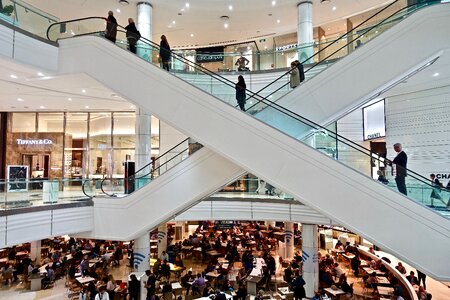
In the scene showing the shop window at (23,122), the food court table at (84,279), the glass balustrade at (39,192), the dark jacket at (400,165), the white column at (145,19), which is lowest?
the food court table at (84,279)

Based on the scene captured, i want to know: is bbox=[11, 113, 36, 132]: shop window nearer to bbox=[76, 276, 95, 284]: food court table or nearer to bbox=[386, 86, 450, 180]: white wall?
bbox=[76, 276, 95, 284]: food court table

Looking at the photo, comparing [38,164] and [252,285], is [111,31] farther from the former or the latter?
[38,164]

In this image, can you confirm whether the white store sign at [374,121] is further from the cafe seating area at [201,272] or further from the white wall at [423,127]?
the cafe seating area at [201,272]

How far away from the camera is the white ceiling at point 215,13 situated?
1405 centimetres

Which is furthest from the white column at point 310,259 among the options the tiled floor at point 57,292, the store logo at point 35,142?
the store logo at point 35,142

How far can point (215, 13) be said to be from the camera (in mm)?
15195

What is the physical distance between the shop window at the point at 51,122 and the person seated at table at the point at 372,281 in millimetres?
15908

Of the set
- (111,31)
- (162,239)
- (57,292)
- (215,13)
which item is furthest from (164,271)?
(215,13)

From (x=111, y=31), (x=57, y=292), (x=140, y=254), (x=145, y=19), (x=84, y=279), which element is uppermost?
(x=145, y=19)

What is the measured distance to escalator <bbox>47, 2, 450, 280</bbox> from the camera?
625cm

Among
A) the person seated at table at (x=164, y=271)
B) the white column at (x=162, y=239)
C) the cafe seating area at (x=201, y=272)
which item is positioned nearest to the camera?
the cafe seating area at (x=201, y=272)

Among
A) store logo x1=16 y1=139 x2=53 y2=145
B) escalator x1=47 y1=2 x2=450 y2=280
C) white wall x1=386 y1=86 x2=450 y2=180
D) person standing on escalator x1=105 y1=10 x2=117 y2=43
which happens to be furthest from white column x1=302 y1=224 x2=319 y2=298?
store logo x1=16 y1=139 x2=53 y2=145

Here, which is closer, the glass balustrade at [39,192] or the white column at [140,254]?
the glass balustrade at [39,192]

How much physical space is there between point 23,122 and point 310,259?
15576mm
